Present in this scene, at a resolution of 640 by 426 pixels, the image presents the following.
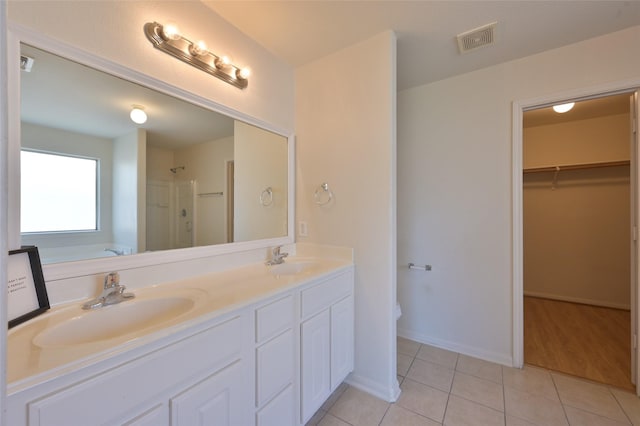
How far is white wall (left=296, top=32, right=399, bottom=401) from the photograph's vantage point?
1.70m

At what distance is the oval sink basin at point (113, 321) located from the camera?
33.2 inches

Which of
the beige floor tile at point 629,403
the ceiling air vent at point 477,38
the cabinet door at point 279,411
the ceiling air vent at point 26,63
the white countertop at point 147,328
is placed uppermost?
the ceiling air vent at point 477,38

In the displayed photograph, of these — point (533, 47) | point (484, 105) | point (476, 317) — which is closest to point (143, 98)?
point (484, 105)

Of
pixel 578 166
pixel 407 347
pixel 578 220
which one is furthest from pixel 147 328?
pixel 578 220

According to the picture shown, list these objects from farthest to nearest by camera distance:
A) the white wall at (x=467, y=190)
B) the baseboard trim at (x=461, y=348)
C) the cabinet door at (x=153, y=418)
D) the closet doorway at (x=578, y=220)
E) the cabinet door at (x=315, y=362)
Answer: the closet doorway at (x=578, y=220) → the baseboard trim at (x=461, y=348) → the white wall at (x=467, y=190) → the cabinet door at (x=315, y=362) → the cabinet door at (x=153, y=418)

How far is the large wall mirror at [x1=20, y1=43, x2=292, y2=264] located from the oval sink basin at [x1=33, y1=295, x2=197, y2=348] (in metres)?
0.29

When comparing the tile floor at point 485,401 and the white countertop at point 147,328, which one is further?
the tile floor at point 485,401

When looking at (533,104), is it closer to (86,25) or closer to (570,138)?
(570,138)

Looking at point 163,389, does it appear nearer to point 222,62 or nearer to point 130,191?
point 130,191

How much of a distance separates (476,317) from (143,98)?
9.35 ft

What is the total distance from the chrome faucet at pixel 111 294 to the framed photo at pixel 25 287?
0.44ft

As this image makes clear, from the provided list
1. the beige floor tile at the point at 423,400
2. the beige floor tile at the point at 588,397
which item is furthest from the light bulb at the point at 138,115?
the beige floor tile at the point at 588,397

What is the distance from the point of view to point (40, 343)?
29.3 inches

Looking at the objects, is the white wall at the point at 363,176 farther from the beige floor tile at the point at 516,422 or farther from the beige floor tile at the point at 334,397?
the beige floor tile at the point at 516,422
